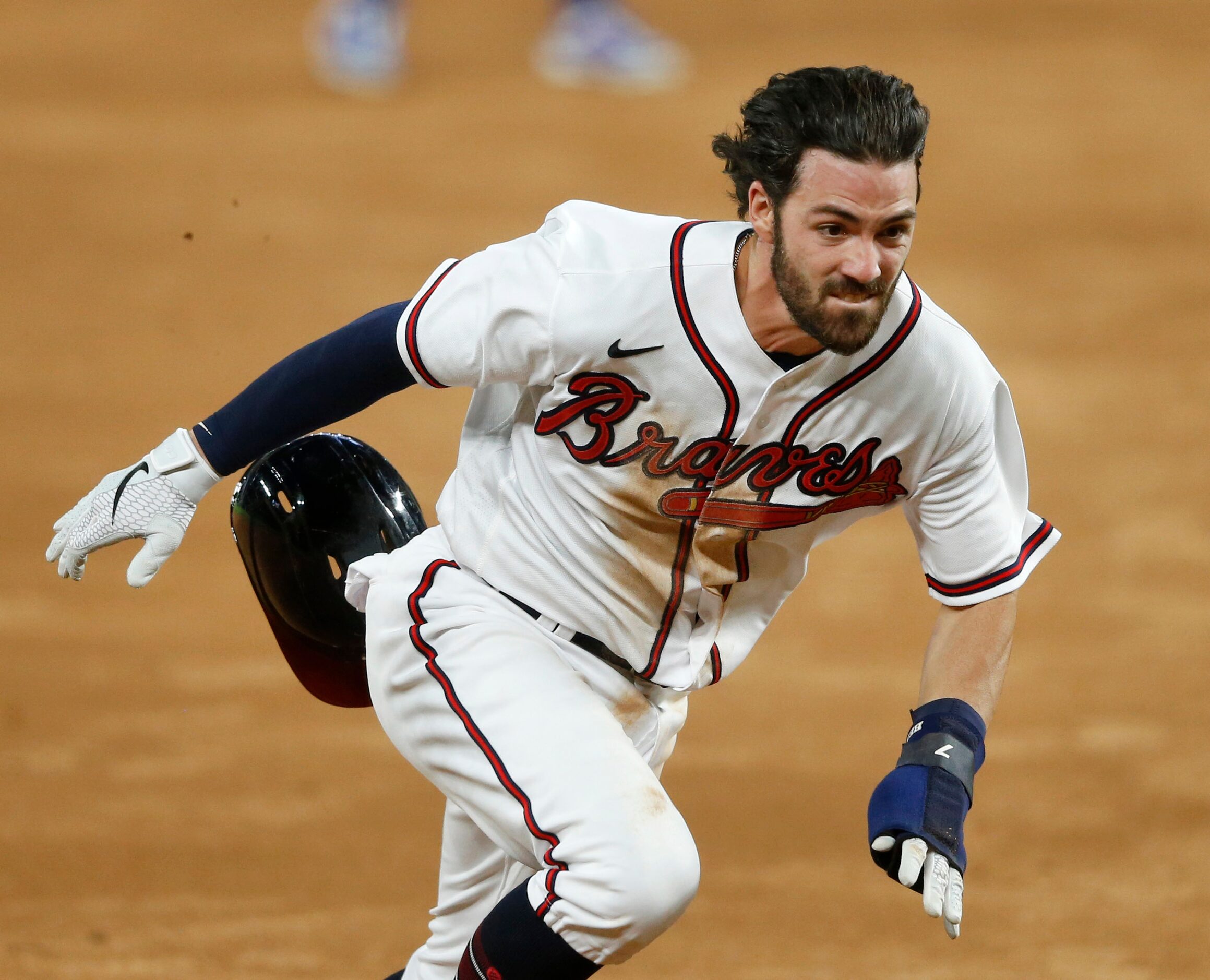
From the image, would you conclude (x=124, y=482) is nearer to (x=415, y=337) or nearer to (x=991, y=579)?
(x=415, y=337)

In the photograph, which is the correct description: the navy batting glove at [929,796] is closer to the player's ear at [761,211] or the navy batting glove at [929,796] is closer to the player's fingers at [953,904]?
the player's fingers at [953,904]

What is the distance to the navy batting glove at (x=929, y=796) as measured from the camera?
3.00 metres

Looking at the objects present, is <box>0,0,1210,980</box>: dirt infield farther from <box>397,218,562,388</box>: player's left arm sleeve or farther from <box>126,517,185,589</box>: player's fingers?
<box>397,218,562,388</box>: player's left arm sleeve

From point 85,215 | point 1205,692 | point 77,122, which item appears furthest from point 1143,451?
point 77,122

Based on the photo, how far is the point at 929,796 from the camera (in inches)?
121

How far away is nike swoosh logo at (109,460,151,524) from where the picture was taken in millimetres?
3506

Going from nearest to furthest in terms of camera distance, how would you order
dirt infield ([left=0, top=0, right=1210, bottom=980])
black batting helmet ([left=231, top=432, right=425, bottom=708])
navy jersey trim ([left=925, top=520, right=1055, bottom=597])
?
navy jersey trim ([left=925, top=520, right=1055, bottom=597])
black batting helmet ([left=231, top=432, right=425, bottom=708])
dirt infield ([left=0, top=0, right=1210, bottom=980])

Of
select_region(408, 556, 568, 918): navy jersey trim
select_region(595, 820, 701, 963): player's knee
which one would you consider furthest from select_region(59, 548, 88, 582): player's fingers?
select_region(595, 820, 701, 963): player's knee

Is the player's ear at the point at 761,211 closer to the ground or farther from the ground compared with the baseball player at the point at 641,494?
farther from the ground

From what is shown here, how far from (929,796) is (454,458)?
167 inches

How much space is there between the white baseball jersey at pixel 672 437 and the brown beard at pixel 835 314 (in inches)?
5.7

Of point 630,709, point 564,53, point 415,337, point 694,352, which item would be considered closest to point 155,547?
point 415,337

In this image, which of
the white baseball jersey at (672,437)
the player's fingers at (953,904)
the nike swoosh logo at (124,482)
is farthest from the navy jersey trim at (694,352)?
the nike swoosh logo at (124,482)

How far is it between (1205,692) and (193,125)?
7.04 m
